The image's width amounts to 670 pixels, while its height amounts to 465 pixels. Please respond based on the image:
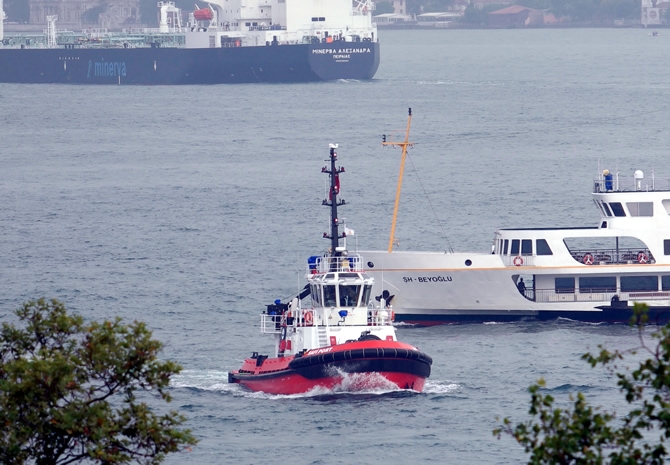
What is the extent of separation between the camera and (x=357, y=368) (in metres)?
41.8

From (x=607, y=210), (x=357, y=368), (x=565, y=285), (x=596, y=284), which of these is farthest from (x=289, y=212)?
(x=357, y=368)

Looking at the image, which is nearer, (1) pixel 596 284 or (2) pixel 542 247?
(2) pixel 542 247

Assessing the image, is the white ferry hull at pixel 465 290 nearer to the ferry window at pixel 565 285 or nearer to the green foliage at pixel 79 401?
the ferry window at pixel 565 285

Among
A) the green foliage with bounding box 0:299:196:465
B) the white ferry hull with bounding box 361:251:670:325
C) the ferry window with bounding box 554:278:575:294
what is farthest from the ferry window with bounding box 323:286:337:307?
the green foliage with bounding box 0:299:196:465

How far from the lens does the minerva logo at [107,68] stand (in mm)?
188000

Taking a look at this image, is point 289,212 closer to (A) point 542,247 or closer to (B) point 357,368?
(A) point 542,247

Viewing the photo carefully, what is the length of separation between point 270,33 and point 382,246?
11240 centimetres

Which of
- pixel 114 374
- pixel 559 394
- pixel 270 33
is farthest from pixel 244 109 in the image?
pixel 114 374

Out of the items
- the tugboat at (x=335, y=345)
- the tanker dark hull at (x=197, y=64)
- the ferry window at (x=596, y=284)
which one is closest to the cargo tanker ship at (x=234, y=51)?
the tanker dark hull at (x=197, y=64)

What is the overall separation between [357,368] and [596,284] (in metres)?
15.4

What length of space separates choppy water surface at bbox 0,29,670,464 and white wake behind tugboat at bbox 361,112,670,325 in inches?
49.2

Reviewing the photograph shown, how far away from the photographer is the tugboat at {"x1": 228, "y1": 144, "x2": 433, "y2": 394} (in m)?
41.8

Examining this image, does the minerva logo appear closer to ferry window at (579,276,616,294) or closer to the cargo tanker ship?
the cargo tanker ship

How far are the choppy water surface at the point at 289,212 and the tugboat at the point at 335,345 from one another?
495 millimetres
